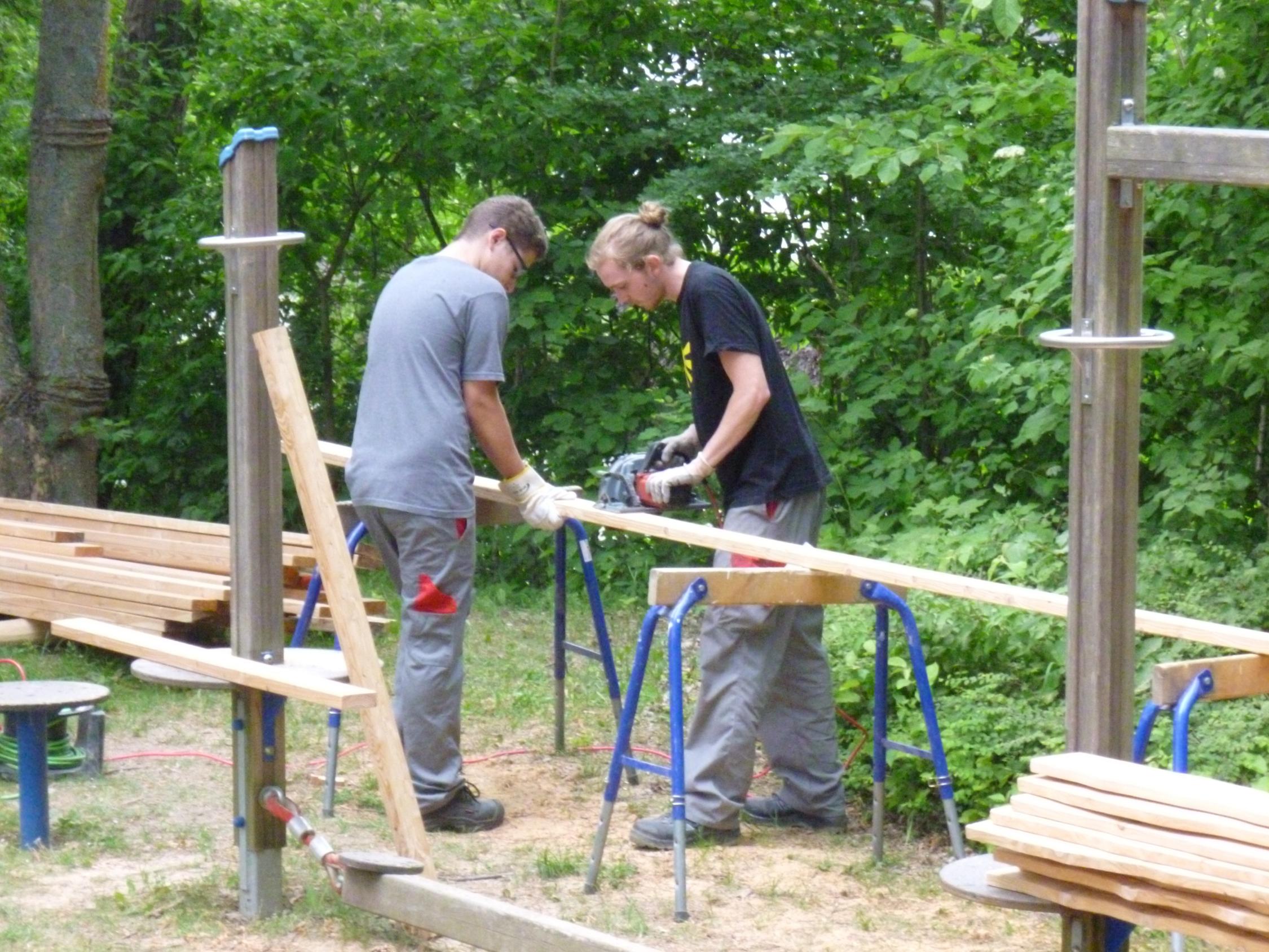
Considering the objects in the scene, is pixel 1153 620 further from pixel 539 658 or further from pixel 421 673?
pixel 539 658

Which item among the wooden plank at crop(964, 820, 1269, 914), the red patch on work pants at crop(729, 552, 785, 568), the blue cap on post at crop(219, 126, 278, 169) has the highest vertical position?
the blue cap on post at crop(219, 126, 278, 169)

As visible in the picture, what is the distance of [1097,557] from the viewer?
9.95 feet

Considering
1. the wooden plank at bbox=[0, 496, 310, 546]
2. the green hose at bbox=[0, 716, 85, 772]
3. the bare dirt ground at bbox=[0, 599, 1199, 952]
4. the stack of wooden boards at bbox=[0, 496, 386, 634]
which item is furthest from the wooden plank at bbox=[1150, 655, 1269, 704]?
the wooden plank at bbox=[0, 496, 310, 546]

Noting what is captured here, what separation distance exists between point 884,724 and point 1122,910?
Result: 2.55m

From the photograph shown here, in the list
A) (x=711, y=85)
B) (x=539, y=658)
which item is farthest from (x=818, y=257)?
(x=539, y=658)

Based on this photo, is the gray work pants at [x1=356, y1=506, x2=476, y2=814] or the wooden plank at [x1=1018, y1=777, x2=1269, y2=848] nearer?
the wooden plank at [x1=1018, y1=777, x2=1269, y2=848]

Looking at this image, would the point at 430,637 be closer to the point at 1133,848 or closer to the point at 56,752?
the point at 56,752

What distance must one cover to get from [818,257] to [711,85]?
126 cm

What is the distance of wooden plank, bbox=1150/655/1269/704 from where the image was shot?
3.56 meters

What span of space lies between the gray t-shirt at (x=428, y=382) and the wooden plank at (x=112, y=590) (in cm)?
213

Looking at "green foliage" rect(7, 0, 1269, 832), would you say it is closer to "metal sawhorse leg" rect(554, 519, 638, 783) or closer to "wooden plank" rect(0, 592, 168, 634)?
"metal sawhorse leg" rect(554, 519, 638, 783)

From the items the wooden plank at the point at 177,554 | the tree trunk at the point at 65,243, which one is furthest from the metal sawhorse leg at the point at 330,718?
the tree trunk at the point at 65,243

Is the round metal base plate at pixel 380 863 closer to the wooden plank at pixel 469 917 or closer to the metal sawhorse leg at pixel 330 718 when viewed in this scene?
the wooden plank at pixel 469 917

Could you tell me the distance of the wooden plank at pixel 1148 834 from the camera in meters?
2.49
